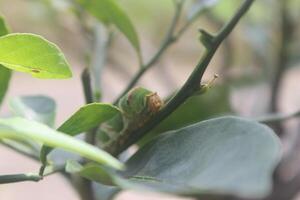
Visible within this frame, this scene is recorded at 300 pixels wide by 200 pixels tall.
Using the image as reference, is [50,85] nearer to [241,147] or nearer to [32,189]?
[32,189]

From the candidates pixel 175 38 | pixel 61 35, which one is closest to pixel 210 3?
pixel 175 38

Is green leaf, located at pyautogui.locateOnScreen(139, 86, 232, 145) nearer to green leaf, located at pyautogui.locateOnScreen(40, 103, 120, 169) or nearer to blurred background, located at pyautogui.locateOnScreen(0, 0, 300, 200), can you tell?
blurred background, located at pyautogui.locateOnScreen(0, 0, 300, 200)

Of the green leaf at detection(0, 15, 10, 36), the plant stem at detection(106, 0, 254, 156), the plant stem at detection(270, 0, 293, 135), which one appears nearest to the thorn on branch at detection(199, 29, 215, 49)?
the plant stem at detection(106, 0, 254, 156)

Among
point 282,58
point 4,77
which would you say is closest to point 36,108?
point 4,77

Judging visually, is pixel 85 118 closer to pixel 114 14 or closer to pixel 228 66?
pixel 114 14

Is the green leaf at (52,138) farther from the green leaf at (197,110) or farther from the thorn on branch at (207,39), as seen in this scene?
the green leaf at (197,110)

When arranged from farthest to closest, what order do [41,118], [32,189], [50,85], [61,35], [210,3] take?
[50,85] → [32,189] → [61,35] → [210,3] → [41,118]

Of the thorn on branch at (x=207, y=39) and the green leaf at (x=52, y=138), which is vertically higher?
the thorn on branch at (x=207, y=39)

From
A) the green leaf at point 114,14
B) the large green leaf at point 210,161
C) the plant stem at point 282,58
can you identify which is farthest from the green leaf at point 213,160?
the plant stem at point 282,58
